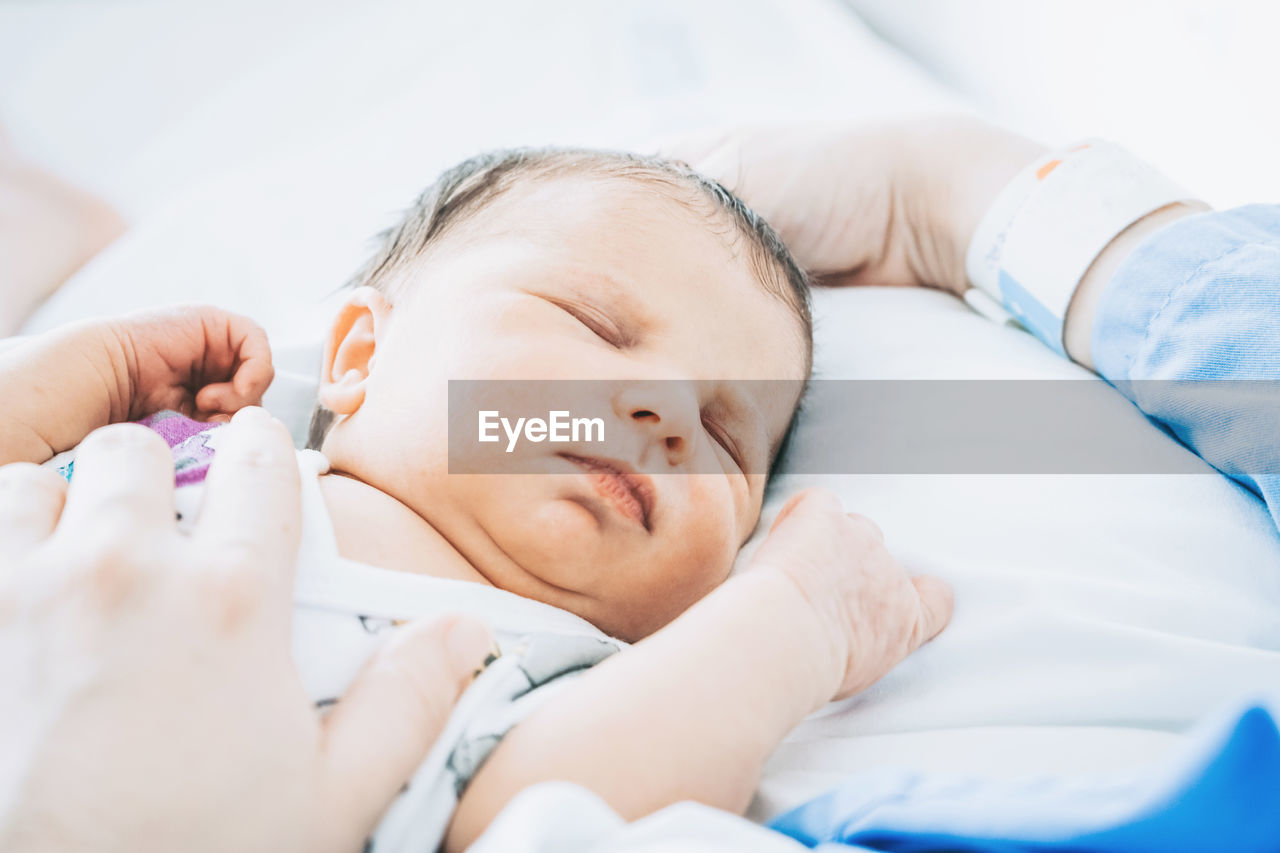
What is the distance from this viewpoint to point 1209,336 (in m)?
0.84

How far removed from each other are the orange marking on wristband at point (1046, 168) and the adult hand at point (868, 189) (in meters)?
0.13

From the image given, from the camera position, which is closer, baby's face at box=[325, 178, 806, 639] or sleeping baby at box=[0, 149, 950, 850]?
sleeping baby at box=[0, 149, 950, 850]

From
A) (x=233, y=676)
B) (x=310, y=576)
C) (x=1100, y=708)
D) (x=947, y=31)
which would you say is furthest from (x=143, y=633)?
(x=947, y=31)

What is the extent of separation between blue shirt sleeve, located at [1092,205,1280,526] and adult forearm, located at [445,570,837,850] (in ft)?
1.52

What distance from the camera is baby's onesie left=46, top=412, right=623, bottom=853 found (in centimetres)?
55

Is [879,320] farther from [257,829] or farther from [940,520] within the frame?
[257,829]

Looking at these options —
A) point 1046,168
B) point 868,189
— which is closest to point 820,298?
point 868,189

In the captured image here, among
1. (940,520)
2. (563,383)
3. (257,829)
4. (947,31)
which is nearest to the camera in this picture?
(257,829)

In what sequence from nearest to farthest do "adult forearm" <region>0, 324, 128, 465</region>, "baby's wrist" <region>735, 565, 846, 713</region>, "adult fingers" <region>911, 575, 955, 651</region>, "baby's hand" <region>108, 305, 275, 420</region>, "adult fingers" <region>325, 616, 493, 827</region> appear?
"adult fingers" <region>325, 616, 493, 827</region>, "baby's wrist" <region>735, 565, 846, 713</region>, "adult fingers" <region>911, 575, 955, 651</region>, "adult forearm" <region>0, 324, 128, 465</region>, "baby's hand" <region>108, 305, 275, 420</region>

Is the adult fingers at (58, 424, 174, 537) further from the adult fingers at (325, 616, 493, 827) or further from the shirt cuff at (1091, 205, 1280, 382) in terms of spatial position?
the shirt cuff at (1091, 205, 1280, 382)

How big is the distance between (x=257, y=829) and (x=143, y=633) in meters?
0.11

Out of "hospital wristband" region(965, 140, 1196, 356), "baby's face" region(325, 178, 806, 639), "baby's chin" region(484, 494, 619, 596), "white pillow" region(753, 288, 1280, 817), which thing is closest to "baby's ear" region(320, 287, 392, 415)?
"baby's face" region(325, 178, 806, 639)

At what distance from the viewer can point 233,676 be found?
47 cm

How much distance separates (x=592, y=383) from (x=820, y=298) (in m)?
0.62
